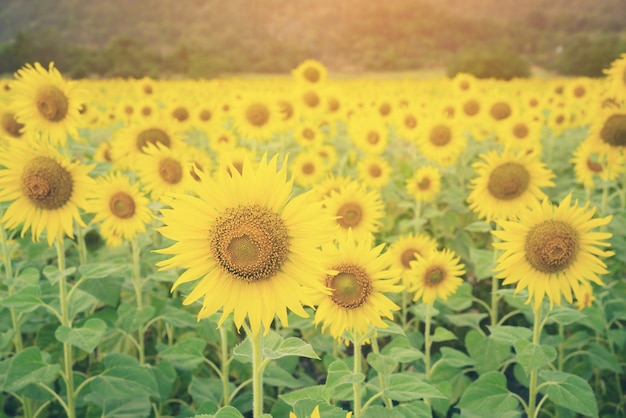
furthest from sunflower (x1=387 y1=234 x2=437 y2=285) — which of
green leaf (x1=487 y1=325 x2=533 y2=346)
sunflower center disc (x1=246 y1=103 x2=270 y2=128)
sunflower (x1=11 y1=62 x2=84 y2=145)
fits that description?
sunflower center disc (x1=246 y1=103 x2=270 y2=128)

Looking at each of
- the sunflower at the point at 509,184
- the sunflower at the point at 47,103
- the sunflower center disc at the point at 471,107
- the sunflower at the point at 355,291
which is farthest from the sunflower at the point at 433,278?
the sunflower center disc at the point at 471,107

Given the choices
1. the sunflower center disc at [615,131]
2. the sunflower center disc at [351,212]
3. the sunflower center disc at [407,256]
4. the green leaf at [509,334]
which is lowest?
the green leaf at [509,334]

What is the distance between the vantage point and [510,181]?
3.91 m

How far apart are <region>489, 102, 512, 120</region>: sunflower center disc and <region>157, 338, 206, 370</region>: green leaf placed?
19.0 feet

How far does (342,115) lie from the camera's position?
9711 millimetres

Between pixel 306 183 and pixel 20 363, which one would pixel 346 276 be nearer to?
pixel 20 363

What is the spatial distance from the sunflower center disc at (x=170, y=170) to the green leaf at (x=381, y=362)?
8.38 ft

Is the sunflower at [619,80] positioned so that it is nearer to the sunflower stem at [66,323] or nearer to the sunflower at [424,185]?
the sunflower at [424,185]

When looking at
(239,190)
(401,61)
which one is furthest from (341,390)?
(401,61)

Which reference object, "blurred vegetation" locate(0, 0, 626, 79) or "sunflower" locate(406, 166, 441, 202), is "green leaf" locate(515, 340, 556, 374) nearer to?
"sunflower" locate(406, 166, 441, 202)

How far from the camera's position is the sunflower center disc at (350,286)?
2.40 metres

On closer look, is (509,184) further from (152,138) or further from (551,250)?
(152,138)

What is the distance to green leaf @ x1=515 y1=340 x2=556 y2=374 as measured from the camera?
2662 millimetres

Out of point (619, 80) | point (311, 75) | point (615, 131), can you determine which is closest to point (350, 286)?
point (615, 131)
